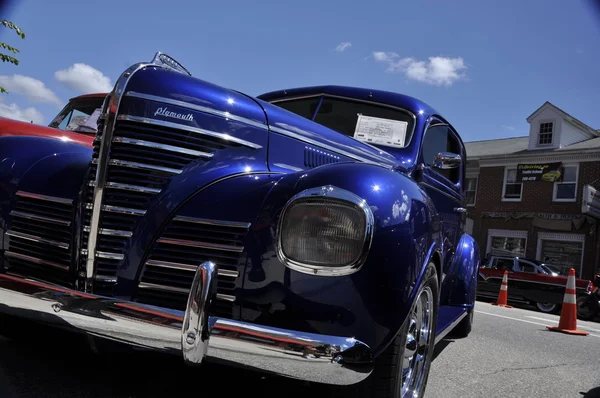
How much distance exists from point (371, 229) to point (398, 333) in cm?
41

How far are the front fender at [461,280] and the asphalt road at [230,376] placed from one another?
→ 1.33 ft

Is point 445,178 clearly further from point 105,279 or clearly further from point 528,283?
point 528,283

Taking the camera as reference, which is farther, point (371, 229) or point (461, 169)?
point (461, 169)

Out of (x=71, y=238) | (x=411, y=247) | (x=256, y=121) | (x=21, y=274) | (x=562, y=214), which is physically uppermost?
(x=562, y=214)

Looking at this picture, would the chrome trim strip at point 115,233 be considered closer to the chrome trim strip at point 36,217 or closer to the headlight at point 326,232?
the chrome trim strip at point 36,217

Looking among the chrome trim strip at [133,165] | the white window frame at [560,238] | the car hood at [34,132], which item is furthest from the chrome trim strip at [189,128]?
the white window frame at [560,238]

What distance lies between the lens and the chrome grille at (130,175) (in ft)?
6.47

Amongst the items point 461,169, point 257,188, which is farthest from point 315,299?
point 461,169

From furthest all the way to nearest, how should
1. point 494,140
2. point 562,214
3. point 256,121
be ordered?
1. point 494,140
2. point 562,214
3. point 256,121

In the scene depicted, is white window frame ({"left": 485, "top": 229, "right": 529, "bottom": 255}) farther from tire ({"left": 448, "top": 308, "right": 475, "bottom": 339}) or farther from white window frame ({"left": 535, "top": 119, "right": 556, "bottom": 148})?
tire ({"left": 448, "top": 308, "right": 475, "bottom": 339})

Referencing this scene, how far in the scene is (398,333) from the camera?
1.83 m

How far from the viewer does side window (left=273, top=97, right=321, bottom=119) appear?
3564 mm

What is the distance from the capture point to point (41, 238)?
85.0 inches

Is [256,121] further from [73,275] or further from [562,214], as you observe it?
[562,214]
